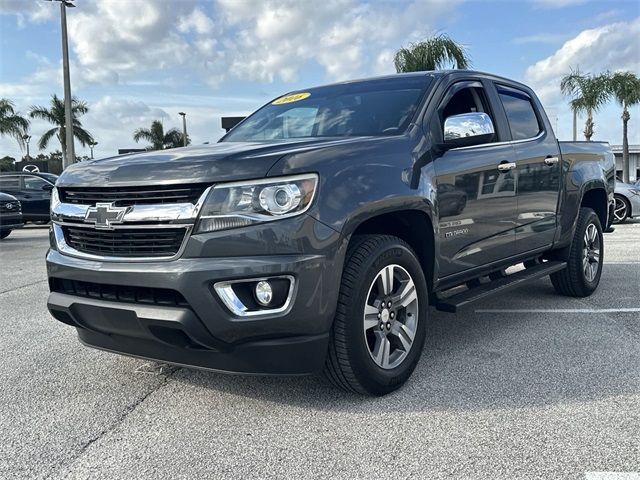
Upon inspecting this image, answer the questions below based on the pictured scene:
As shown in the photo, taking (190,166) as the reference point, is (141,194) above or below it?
below

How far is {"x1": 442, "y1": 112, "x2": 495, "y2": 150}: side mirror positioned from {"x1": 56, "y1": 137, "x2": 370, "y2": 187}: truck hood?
31.7 inches

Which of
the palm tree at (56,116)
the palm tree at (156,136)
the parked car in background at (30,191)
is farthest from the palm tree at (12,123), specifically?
the parked car in background at (30,191)

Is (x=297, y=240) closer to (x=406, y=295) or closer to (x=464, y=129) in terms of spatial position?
(x=406, y=295)

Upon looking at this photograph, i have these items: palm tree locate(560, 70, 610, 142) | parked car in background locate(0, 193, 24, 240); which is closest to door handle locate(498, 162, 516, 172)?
parked car in background locate(0, 193, 24, 240)

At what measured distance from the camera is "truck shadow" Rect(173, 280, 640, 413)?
3229mm

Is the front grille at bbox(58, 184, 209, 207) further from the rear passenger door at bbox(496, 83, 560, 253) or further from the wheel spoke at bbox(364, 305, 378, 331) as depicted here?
the rear passenger door at bbox(496, 83, 560, 253)

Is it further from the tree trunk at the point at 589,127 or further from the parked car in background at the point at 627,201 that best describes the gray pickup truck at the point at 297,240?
the tree trunk at the point at 589,127

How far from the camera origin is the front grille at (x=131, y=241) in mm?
2836

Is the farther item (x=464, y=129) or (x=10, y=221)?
(x=10, y=221)

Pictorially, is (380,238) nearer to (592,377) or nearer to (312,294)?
(312,294)

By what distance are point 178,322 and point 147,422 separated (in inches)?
26.1

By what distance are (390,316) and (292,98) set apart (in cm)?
228

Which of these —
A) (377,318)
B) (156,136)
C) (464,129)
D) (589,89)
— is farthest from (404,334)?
(156,136)

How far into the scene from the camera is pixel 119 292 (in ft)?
9.82
